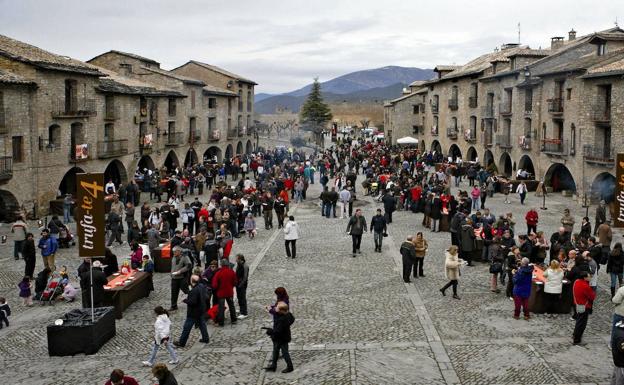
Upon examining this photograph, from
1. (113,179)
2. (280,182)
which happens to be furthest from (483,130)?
(113,179)

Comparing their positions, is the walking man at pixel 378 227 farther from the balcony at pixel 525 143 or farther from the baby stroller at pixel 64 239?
the balcony at pixel 525 143

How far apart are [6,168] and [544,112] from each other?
2907cm

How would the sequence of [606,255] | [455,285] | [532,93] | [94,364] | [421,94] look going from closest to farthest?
[94,364]
[455,285]
[606,255]
[532,93]
[421,94]

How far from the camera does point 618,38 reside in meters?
36.5

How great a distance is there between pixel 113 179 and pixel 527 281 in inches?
1252

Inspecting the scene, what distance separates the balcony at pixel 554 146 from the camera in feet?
119

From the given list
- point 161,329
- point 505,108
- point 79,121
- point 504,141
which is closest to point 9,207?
point 79,121

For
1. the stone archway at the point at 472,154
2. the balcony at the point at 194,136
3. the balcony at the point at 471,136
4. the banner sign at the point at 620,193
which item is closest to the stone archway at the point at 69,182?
the balcony at the point at 194,136

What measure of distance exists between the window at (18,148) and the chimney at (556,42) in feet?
114

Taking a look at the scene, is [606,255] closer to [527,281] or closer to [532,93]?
[527,281]

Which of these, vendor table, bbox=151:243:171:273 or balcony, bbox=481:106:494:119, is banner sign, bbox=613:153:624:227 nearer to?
vendor table, bbox=151:243:171:273

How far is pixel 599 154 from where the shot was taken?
32.7 meters

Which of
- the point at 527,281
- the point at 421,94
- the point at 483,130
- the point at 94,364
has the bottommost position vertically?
the point at 94,364

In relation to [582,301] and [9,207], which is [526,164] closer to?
Result: [9,207]
